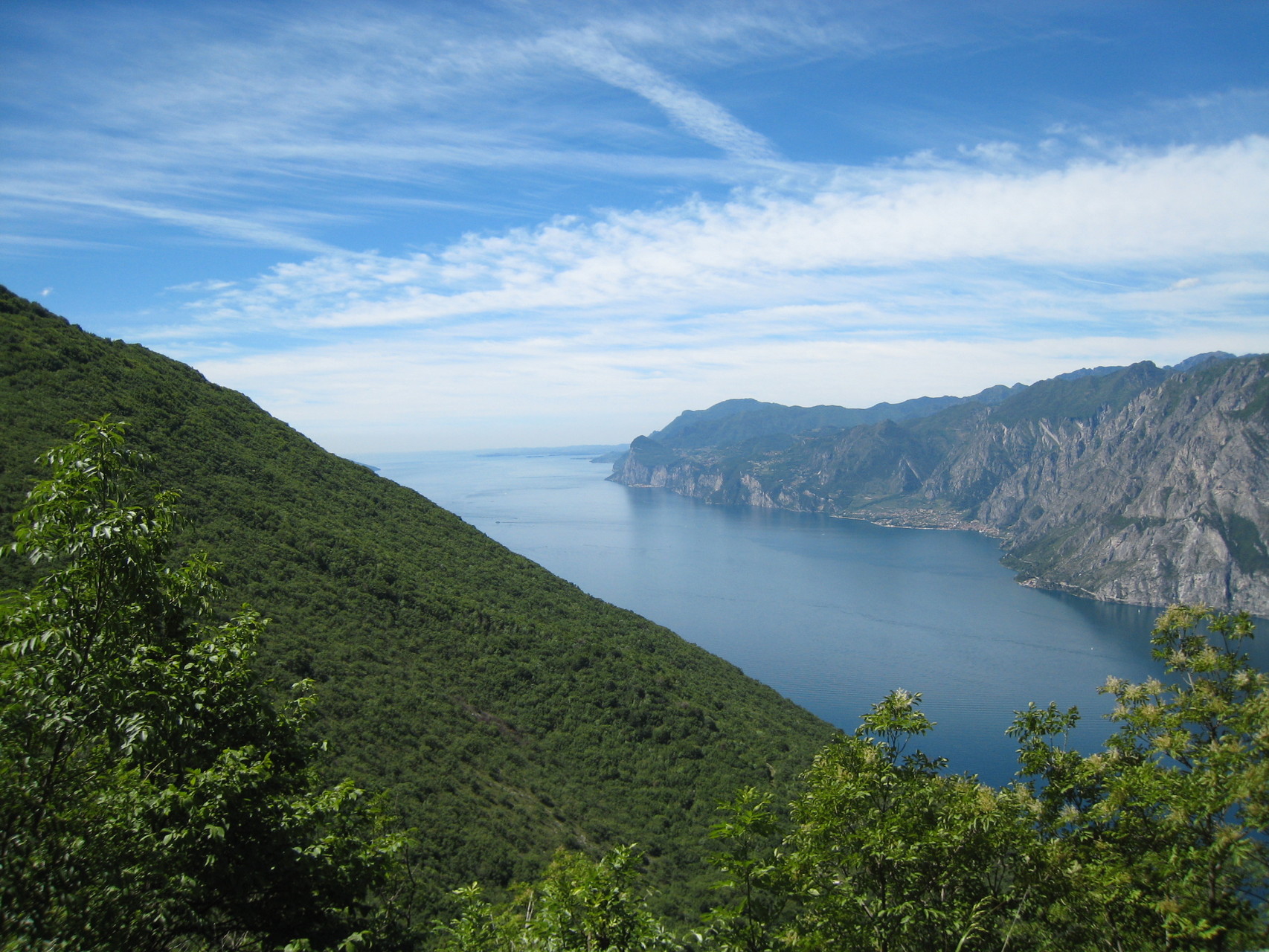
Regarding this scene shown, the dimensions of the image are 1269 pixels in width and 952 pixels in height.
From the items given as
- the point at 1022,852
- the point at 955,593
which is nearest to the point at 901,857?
the point at 1022,852

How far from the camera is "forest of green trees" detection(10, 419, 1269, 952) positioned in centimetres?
473

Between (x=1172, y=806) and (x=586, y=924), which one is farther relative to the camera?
(x=1172, y=806)

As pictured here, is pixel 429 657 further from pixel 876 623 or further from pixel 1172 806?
pixel 876 623

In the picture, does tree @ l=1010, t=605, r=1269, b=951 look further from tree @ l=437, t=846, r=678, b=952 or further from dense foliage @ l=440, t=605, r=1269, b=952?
tree @ l=437, t=846, r=678, b=952

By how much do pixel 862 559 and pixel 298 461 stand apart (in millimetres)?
136894

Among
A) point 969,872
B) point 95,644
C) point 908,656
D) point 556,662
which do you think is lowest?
point 908,656

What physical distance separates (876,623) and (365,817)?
10162 centimetres

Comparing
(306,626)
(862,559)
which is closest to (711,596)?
(862,559)

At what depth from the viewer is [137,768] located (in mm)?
5168

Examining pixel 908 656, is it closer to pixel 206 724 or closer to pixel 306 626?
pixel 306 626

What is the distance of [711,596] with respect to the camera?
112 m

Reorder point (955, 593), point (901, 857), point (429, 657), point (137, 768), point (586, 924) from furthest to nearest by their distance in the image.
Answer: point (955, 593) < point (429, 657) < point (901, 857) < point (586, 924) < point (137, 768)

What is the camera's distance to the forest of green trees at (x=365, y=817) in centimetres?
473

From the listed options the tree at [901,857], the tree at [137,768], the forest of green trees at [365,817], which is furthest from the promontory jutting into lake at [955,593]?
the tree at [137,768]
